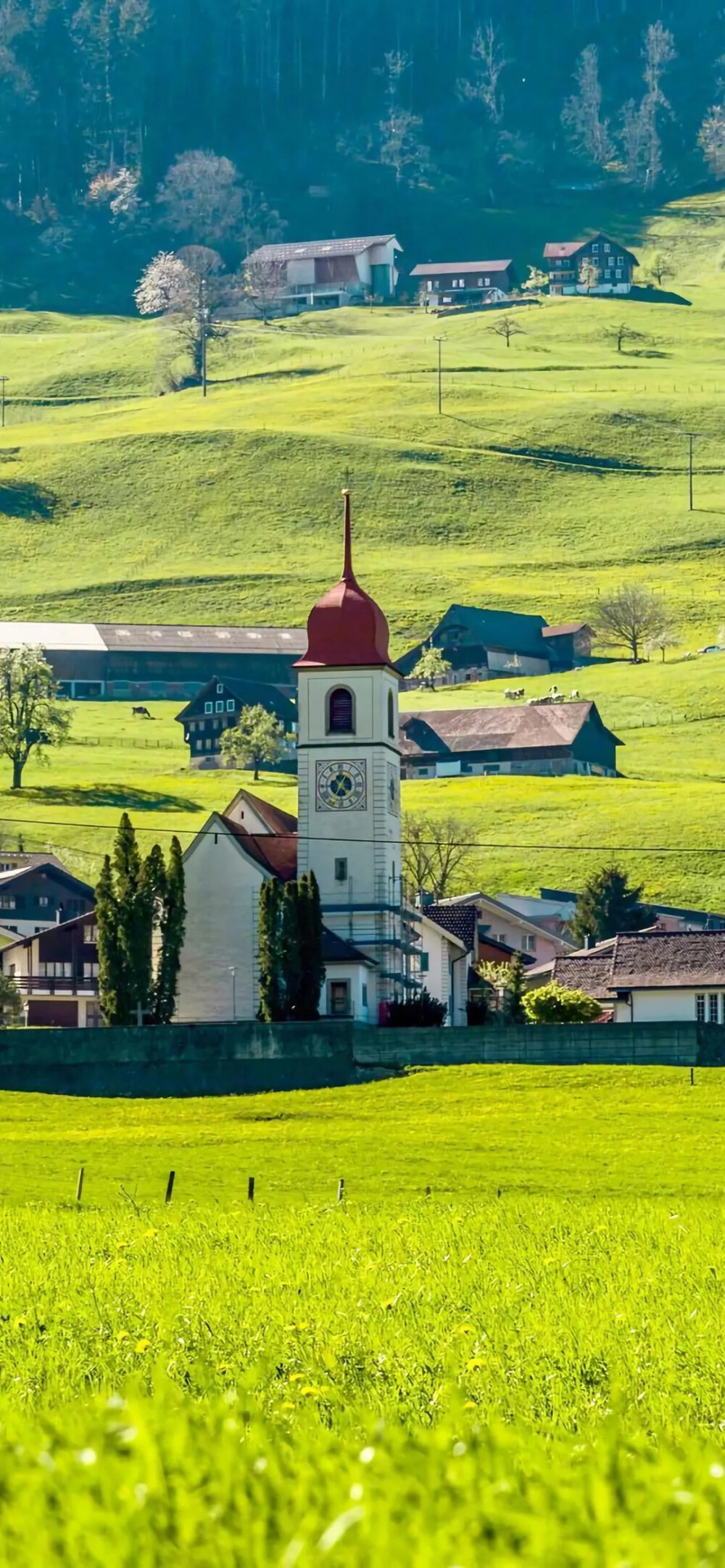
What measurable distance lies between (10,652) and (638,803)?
182 ft

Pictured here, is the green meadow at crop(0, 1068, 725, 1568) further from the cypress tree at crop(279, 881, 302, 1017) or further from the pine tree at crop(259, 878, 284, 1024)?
the cypress tree at crop(279, 881, 302, 1017)

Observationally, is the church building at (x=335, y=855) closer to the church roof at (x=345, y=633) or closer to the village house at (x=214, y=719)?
the church roof at (x=345, y=633)

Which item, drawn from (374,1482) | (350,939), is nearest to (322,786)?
(350,939)

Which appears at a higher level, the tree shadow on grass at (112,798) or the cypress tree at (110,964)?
the tree shadow on grass at (112,798)

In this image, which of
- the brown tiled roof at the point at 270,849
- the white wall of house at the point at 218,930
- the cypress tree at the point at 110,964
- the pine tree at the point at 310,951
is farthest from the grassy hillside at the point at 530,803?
the cypress tree at the point at 110,964

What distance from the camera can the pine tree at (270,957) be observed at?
80000 mm

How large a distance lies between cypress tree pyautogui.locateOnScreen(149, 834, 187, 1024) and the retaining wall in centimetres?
964

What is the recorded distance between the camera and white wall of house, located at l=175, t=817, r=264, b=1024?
9119 cm

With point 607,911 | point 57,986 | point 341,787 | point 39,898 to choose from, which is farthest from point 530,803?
point 341,787

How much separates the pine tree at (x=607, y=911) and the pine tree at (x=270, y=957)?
39043 mm

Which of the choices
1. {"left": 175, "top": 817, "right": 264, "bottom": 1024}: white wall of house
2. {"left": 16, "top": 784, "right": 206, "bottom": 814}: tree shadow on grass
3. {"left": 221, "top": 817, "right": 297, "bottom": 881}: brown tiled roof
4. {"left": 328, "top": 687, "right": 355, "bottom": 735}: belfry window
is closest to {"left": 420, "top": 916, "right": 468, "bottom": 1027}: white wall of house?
{"left": 221, "top": 817, "right": 297, "bottom": 881}: brown tiled roof

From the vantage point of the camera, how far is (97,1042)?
69250 mm

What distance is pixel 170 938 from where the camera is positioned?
79.9 m

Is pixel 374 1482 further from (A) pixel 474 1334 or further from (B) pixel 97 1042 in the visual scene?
(B) pixel 97 1042
